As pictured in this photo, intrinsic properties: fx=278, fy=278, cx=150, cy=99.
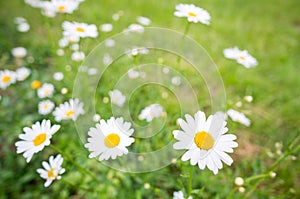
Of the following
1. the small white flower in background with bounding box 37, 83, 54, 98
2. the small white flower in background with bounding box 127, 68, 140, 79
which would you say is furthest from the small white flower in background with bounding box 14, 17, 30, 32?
the small white flower in background with bounding box 127, 68, 140, 79

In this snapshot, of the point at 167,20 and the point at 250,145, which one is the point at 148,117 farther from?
the point at 167,20

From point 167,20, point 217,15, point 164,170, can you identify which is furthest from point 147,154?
point 217,15

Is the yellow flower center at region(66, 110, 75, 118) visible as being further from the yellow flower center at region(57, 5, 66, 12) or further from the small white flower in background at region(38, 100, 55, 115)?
the yellow flower center at region(57, 5, 66, 12)

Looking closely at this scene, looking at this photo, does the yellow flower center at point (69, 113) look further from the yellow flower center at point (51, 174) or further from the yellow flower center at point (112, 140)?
the yellow flower center at point (112, 140)

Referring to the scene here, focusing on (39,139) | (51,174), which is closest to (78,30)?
(39,139)

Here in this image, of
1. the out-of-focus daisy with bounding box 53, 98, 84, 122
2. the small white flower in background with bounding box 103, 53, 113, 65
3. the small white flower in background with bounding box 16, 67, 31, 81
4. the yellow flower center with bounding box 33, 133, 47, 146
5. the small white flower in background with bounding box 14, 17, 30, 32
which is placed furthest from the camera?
the small white flower in background with bounding box 14, 17, 30, 32
